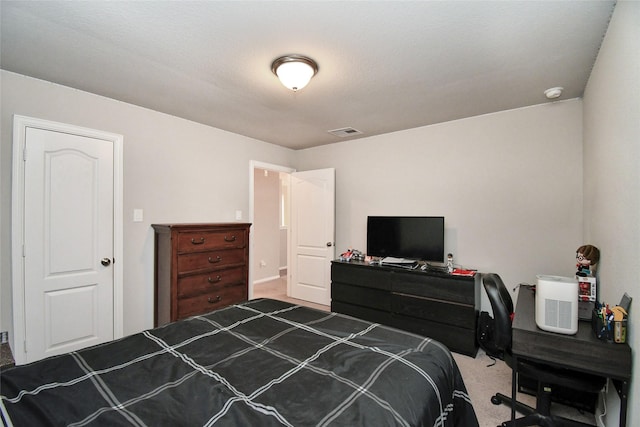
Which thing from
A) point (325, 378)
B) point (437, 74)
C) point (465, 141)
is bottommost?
point (325, 378)

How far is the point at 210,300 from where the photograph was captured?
10.1 ft

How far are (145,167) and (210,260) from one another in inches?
47.4

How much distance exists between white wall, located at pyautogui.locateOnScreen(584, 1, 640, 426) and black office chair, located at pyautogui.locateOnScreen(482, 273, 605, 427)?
7.1 inches

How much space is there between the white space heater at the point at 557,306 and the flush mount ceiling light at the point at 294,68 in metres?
2.02

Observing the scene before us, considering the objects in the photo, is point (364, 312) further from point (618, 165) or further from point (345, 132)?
point (618, 165)

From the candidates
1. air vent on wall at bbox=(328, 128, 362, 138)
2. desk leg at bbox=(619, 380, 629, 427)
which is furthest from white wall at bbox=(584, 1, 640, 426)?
air vent on wall at bbox=(328, 128, 362, 138)

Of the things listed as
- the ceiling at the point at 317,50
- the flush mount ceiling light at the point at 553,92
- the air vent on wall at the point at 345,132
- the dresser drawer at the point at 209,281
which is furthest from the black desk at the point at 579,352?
the air vent on wall at the point at 345,132

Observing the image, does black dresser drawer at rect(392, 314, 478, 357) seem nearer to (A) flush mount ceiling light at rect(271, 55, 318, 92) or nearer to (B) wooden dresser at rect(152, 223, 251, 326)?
(B) wooden dresser at rect(152, 223, 251, 326)

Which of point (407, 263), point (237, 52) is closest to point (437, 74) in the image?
point (237, 52)

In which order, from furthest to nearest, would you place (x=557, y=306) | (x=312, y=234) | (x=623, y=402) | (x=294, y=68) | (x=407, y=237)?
(x=312, y=234), (x=407, y=237), (x=294, y=68), (x=557, y=306), (x=623, y=402)

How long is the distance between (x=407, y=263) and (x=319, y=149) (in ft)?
7.53

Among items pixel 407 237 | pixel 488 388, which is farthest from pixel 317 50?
pixel 488 388

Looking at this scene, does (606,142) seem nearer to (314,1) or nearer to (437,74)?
(437,74)

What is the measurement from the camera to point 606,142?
181cm
